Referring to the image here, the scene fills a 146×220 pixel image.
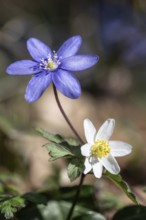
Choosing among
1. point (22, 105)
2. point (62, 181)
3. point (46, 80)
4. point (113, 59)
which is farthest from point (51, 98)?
point (46, 80)

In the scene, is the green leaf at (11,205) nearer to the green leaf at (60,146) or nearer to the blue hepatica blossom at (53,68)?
the green leaf at (60,146)

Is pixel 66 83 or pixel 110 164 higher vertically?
pixel 66 83

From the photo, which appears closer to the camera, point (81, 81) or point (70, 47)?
point (70, 47)

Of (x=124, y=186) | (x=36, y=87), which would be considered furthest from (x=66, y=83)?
(x=124, y=186)

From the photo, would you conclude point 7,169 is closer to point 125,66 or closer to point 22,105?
point 22,105

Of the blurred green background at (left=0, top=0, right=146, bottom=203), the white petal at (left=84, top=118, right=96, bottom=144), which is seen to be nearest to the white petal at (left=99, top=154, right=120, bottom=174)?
the white petal at (left=84, top=118, right=96, bottom=144)

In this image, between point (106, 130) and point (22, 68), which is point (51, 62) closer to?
point (22, 68)

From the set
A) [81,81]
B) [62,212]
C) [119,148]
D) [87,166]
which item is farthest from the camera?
[81,81]
